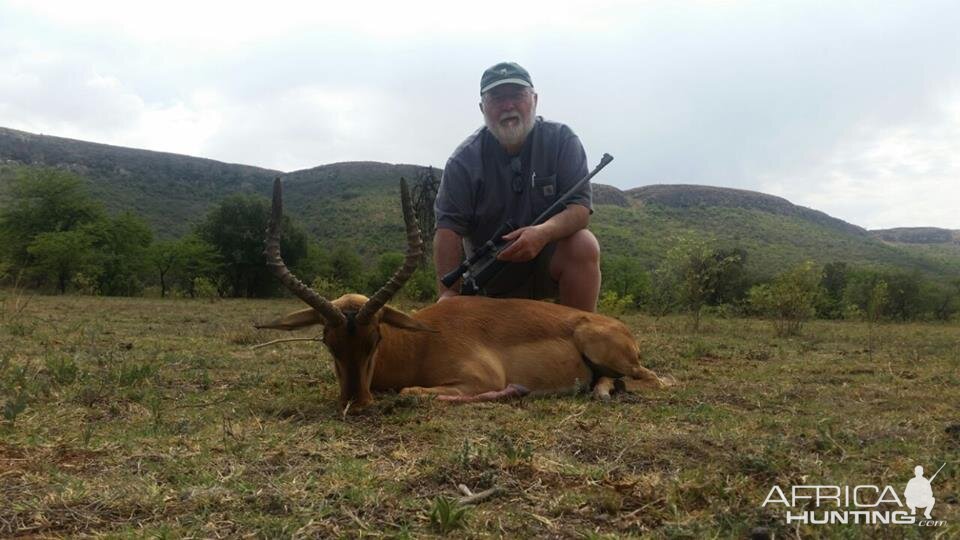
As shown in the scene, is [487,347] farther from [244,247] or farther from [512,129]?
[244,247]

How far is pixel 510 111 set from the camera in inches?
234

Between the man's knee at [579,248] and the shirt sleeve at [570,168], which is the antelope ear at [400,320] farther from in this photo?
the shirt sleeve at [570,168]

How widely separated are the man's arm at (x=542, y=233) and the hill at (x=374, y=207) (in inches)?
1617

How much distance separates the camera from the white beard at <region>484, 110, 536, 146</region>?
5965 mm

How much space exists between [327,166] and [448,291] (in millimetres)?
79891

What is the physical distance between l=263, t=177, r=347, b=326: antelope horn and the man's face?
2467 millimetres

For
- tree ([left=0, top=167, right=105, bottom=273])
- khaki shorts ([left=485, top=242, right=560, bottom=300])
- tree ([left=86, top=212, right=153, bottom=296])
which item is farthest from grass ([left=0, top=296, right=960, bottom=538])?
tree ([left=0, top=167, right=105, bottom=273])

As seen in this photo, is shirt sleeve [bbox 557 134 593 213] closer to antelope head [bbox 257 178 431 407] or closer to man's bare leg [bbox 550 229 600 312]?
man's bare leg [bbox 550 229 600 312]

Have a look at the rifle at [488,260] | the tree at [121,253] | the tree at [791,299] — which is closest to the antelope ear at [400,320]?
the rifle at [488,260]

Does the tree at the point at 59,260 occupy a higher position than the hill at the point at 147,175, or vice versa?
the hill at the point at 147,175

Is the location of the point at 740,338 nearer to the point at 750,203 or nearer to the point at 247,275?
the point at 247,275

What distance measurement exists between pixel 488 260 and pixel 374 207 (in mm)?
54885

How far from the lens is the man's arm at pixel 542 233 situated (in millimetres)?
5203

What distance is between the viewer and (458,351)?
4949 mm
